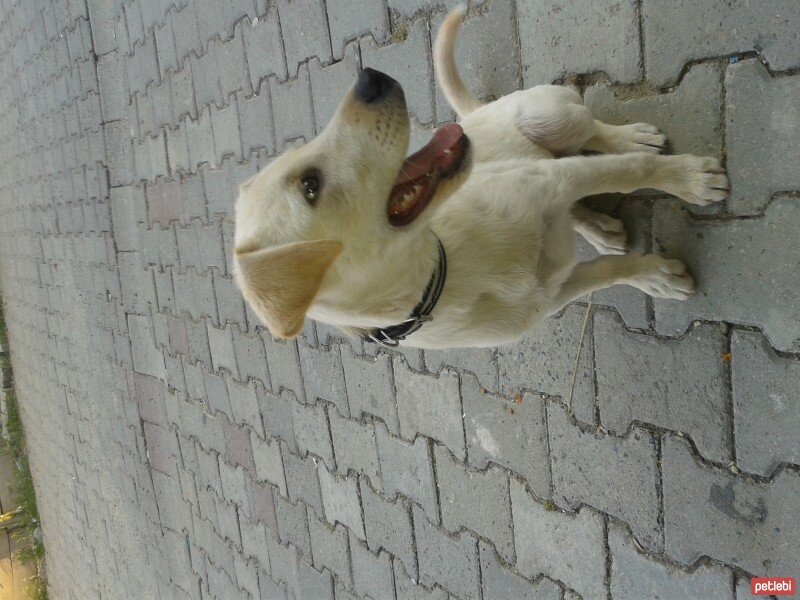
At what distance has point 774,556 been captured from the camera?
1994 millimetres

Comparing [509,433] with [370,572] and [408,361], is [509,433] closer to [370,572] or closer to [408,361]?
[408,361]

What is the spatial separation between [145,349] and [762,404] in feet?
15.2

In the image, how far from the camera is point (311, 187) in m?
Result: 1.75

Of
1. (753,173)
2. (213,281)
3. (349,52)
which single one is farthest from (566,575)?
(213,281)

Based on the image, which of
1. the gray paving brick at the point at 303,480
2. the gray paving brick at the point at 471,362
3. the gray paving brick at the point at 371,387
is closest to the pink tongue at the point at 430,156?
the gray paving brick at the point at 471,362

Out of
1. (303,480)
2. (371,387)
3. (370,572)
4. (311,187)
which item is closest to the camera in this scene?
(311,187)

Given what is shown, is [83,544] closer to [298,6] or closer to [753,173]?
[298,6]

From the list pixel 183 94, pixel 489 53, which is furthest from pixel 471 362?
pixel 183 94

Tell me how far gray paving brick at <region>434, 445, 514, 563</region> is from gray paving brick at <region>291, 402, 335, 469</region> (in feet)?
2.76

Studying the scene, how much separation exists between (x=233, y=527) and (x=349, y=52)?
3.22 metres

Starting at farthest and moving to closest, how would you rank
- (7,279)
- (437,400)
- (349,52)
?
(7,279), (349,52), (437,400)

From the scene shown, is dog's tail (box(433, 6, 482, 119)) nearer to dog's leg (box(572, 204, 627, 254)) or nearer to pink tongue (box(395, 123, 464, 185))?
dog's leg (box(572, 204, 627, 254))

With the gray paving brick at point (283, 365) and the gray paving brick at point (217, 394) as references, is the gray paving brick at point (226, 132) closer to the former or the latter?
the gray paving brick at point (283, 365)

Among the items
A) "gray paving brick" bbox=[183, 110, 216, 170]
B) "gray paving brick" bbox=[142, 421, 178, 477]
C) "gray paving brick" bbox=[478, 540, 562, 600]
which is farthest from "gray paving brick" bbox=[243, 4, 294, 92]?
"gray paving brick" bbox=[142, 421, 178, 477]
